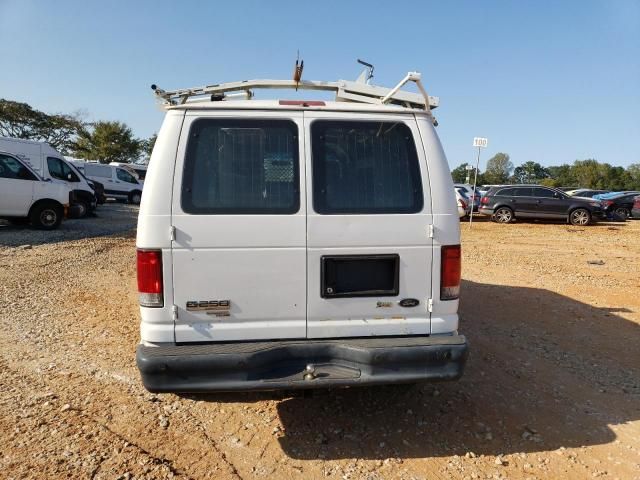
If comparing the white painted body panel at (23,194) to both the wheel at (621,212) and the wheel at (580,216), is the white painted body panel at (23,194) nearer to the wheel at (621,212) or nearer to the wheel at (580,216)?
the wheel at (580,216)

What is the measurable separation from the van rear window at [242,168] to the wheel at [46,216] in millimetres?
11772

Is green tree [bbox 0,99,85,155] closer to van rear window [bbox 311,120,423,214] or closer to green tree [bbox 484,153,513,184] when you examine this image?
van rear window [bbox 311,120,423,214]

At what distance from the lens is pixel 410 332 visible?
10.2 ft

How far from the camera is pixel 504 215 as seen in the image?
754 inches

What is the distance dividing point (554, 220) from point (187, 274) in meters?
19.5

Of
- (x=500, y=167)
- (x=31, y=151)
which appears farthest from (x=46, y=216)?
(x=500, y=167)

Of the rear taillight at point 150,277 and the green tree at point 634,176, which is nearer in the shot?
the rear taillight at point 150,277

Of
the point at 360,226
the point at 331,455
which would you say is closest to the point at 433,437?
the point at 331,455

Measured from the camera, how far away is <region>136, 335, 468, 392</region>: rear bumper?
9.09ft

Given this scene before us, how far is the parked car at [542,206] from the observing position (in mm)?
18734

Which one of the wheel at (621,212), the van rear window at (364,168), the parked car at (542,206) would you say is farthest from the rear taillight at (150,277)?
the wheel at (621,212)

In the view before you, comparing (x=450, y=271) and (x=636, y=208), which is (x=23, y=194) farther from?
(x=636, y=208)

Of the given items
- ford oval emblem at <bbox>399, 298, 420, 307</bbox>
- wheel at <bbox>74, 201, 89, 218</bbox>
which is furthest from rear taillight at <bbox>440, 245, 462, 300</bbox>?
wheel at <bbox>74, 201, 89, 218</bbox>

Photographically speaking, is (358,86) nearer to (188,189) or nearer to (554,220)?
(188,189)
